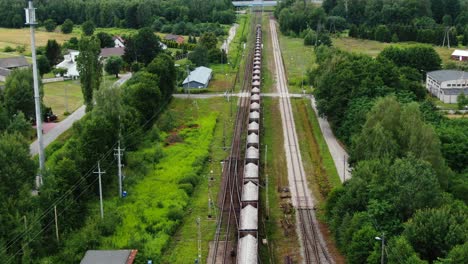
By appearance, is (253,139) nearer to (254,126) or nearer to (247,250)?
(254,126)

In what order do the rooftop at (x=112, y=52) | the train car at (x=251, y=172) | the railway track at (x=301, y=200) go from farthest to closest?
the rooftop at (x=112, y=52), the train car at (x=251, y=172), the railway track at (x=301, y=200)

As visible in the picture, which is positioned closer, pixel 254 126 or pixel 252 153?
pixel 252 153

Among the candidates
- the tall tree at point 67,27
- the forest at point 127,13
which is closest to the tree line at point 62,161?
the tall tree at point 67,27

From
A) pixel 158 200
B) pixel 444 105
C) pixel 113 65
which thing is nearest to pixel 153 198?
pixel 158 200

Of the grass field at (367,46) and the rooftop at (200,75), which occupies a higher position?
the grass field at (367,46)

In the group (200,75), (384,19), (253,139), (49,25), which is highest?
(384,19)

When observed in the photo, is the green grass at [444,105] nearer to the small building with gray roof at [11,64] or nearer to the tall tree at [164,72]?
the tall tree at [164,72]
